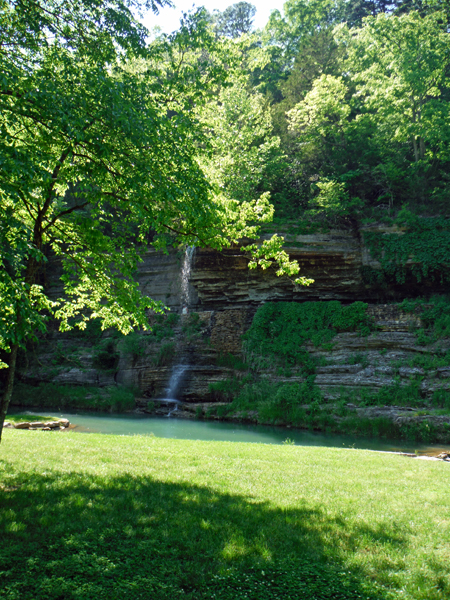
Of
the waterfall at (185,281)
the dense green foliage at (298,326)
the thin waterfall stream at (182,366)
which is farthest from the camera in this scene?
the waterfall at (185,281)

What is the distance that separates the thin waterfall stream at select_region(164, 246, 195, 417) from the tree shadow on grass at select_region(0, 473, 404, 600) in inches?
721

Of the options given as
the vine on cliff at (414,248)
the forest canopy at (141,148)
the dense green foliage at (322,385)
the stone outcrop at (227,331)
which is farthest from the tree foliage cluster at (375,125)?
the dense green foliage at (322,385)

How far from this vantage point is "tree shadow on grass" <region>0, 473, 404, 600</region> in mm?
3199

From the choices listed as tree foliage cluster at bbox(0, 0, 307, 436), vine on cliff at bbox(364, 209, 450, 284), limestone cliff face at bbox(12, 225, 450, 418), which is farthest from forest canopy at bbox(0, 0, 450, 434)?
limestone cliff face at bbox(12, 225, 450, 418)

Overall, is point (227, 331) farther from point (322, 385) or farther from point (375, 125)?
point (375, 125)

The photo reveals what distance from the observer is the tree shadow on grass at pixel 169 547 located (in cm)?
320

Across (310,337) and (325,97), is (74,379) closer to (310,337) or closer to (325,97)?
(310,337)

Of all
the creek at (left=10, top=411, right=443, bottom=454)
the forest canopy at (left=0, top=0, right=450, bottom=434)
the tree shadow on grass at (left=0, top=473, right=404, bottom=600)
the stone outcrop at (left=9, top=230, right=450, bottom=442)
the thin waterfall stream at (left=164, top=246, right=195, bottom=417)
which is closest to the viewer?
the tree shadow on grass at (left=0, top=473, right=404, bottom=600)

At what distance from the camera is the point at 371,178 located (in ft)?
98.5

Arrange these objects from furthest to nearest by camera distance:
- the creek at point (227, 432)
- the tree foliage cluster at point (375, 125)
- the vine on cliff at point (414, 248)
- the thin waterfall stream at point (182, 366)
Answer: the tree foliage cluster at point (375, 125) < the vine on cliff at point (414, 248) < the thin waterfall stream at point (182, 366) < the creek at point (227, 432)

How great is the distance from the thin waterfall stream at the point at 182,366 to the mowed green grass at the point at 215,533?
17016 mm

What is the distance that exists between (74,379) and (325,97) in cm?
2559

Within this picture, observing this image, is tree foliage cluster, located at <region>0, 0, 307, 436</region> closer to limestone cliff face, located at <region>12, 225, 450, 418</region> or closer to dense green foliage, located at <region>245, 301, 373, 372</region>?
dense green foliage, located at <region>245, 301, 373, 372</region>

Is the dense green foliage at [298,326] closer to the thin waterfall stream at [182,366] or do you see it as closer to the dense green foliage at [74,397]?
the thin waterfall stream at [182,366]
